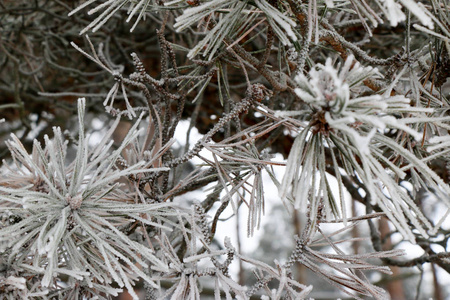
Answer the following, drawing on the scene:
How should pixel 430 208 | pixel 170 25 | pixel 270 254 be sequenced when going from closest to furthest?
pixel 170 25 < pixel 430 208 < pixel 270 254

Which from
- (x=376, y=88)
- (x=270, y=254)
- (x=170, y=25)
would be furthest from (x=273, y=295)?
(x=270, y=254)

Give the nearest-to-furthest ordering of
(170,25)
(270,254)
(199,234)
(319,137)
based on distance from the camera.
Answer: (319,137) → (199,234) → (170,25) → (270,254)

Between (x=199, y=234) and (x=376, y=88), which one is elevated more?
(x=376, y=88)

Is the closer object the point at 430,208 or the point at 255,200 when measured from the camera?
the point at 255,200

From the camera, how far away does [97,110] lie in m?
1.52

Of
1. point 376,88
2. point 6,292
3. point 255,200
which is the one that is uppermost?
point 376,88

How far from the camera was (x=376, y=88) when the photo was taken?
0.70 metres

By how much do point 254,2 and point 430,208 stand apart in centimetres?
273

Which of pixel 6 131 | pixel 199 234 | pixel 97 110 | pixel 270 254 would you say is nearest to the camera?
pixel 199 234

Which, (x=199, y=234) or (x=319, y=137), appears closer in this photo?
(x=319, y=137)

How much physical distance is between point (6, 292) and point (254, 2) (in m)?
0.45

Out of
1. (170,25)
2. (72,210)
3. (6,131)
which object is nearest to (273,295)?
(72,210)

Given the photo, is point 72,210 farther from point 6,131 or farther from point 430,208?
point 430,208

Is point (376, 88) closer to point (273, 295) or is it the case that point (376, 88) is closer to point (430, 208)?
point (273, 295)
